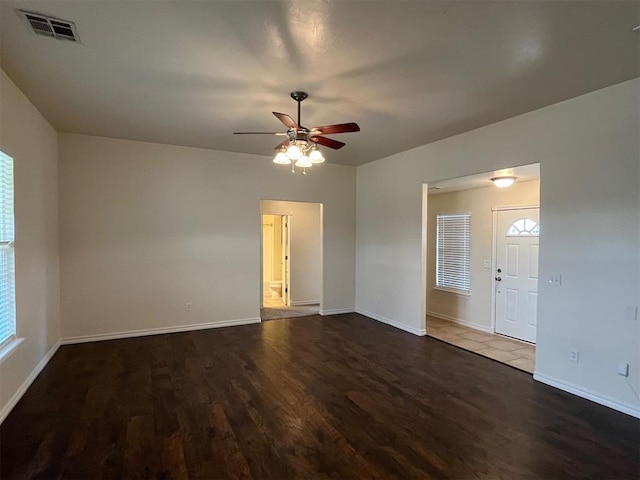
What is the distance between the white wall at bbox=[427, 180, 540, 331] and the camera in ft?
18.0

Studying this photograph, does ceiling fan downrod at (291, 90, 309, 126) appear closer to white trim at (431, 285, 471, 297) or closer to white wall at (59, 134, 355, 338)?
white wall at (59, 134, 355, 338)

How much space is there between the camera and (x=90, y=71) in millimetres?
2971

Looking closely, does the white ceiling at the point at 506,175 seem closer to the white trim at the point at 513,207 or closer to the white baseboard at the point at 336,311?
the white trim at the point at 513,207

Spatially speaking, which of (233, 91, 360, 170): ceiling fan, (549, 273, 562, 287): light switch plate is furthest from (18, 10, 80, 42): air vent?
(549, 273, 562, 287): light switch plate

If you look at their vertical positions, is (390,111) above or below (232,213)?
above

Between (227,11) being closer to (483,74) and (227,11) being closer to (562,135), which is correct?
(483,74)

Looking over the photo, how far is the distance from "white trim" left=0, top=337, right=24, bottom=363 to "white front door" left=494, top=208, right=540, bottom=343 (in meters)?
6.22

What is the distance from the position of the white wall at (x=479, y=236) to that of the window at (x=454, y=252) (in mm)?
109

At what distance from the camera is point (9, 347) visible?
3090mm

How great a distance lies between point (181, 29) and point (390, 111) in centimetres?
227

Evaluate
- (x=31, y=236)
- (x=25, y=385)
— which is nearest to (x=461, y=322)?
(x=25, y=385)

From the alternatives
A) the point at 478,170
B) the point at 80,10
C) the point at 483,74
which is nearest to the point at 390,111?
the point at 483,74

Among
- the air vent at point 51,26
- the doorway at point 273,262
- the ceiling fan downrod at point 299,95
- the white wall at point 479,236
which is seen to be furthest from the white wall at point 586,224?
the doorway at point 273,262

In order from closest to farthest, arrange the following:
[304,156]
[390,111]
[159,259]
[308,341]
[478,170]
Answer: [304,156] < [390,111] < [478,170] < [308,341] < [159,259]
